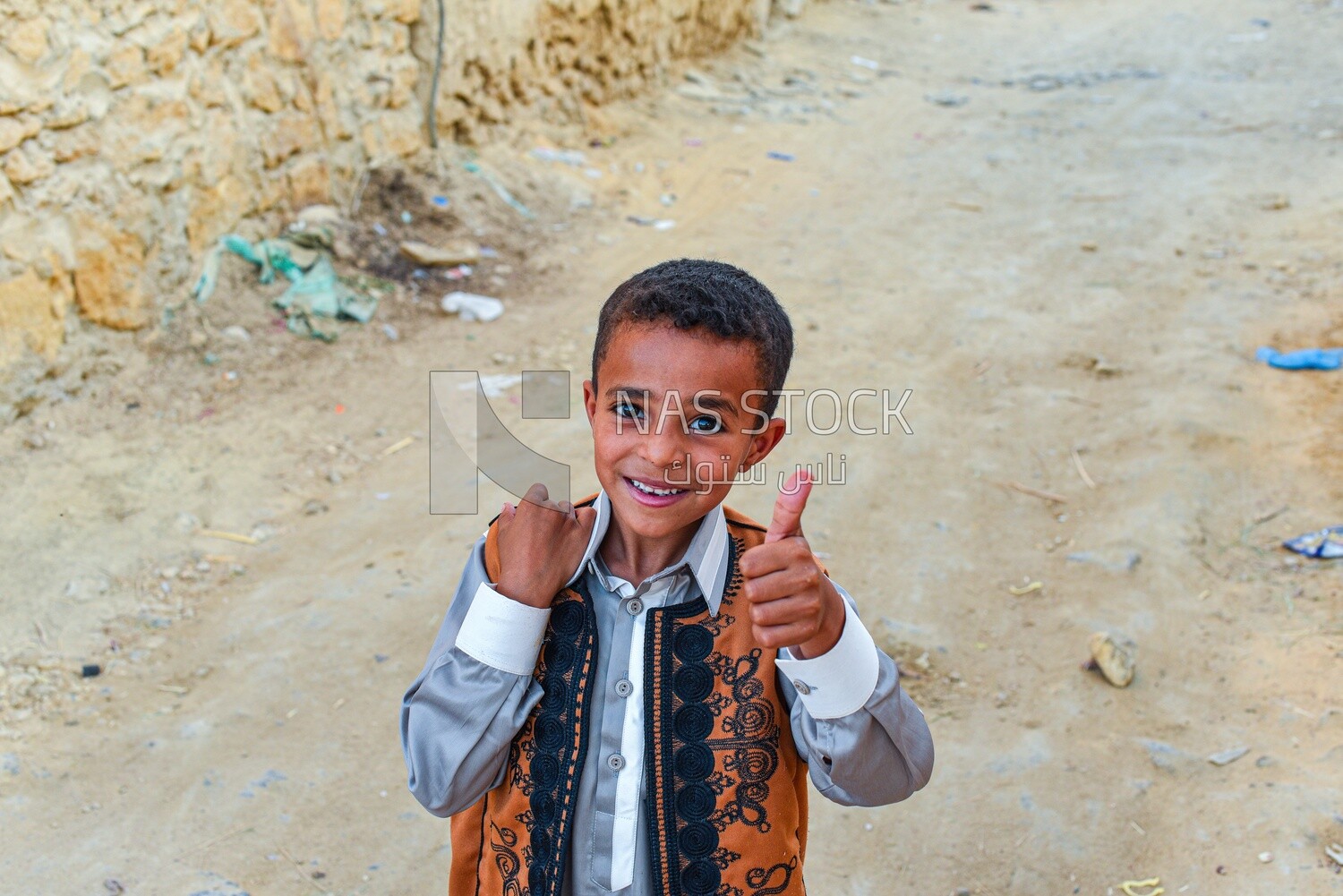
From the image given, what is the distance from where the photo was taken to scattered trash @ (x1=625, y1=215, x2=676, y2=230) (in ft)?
20.7

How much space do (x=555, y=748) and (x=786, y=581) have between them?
0.42 metres

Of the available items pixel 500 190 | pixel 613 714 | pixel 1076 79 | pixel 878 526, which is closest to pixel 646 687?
pixel 613 714

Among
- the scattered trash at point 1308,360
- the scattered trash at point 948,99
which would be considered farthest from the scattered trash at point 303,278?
the scattered trash at point 948,99

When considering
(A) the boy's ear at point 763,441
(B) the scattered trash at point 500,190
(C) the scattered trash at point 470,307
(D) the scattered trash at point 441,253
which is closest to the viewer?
(A) the boy's ear at point 763,441

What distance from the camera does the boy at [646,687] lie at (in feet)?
4.49

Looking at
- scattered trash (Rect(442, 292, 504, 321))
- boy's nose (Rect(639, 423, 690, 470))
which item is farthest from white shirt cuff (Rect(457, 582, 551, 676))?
scattered trash (Rect(442, 292, 504, 321))

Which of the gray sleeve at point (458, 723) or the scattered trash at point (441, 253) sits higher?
the gray sleeve at point (458, 723)

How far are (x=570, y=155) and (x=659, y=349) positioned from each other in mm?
5731

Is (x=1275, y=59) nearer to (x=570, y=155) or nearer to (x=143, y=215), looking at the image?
(x=570, y=155)

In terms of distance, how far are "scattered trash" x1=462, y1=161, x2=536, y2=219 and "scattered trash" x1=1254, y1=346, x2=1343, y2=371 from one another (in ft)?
12.7

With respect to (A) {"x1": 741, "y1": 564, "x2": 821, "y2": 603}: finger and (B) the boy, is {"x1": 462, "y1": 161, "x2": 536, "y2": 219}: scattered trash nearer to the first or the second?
(B) the boy

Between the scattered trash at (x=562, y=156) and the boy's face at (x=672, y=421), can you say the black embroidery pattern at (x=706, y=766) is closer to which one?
the boy's face at (x=672, y=421)

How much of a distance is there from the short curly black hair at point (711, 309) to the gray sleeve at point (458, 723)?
387 millimetres

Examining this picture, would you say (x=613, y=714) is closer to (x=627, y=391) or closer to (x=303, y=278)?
(x=627, y=391)
